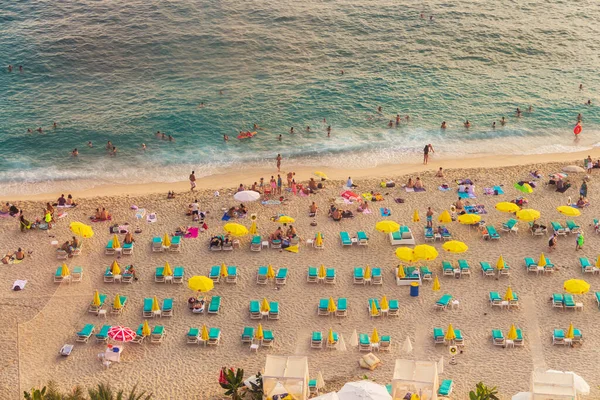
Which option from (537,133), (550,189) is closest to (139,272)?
(550,189)

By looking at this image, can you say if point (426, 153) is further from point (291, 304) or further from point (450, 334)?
point (450, 334)

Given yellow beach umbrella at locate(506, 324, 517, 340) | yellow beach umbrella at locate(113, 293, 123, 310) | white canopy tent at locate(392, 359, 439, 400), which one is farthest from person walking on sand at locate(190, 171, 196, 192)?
white canopy tent at locate(392, 359, 439, 400)

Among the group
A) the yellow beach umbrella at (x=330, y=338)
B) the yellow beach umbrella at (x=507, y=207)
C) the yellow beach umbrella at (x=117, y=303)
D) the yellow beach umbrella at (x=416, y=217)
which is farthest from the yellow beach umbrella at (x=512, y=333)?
the yellow beach umbrella at (x=117, y=303)

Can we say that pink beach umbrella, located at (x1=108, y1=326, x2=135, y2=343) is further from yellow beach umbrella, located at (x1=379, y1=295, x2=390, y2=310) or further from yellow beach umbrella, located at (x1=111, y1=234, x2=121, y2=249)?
yellow beach umbrella, located at (x1=379, y1=295, x2=390, y2=310)

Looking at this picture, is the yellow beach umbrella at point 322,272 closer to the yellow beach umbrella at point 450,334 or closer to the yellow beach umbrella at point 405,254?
the yellow beach umbrella at point 405,254

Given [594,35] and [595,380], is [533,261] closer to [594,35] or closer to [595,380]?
[595,380]

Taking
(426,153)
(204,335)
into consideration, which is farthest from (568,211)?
(204,335)
